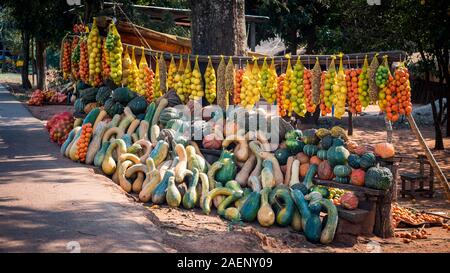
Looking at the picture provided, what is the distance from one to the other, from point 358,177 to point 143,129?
3.79 meters

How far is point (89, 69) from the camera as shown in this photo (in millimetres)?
10391

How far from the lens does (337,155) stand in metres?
6.72

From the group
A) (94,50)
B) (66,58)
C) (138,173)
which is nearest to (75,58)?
(66,58)

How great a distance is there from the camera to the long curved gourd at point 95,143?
8.77 metres

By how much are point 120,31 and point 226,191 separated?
20.2ft

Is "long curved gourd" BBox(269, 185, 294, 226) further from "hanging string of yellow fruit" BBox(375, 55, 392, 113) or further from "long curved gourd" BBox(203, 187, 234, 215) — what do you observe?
"hanging string of yellow fruit" BBox(375, 55, 392, 113)

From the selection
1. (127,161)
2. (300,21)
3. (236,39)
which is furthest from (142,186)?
(300,21)

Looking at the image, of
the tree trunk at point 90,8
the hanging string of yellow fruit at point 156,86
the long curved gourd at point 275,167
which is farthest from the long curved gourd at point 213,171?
the tree trunk at point 90,8

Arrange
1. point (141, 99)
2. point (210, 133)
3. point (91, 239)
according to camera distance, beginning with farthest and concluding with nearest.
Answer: point (141, 99) < point (210, 133) < point (91, 239)

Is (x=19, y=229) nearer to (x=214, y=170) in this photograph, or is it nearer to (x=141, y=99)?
(x=214, y=170)

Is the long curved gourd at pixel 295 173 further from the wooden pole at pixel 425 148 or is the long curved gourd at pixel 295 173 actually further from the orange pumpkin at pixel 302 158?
the wooden pole at pixel 425 148

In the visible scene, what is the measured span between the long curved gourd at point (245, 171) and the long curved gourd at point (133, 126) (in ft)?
7.49

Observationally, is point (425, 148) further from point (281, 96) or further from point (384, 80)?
point (281, 96)

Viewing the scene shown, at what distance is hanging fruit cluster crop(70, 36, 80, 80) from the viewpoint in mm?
11086
